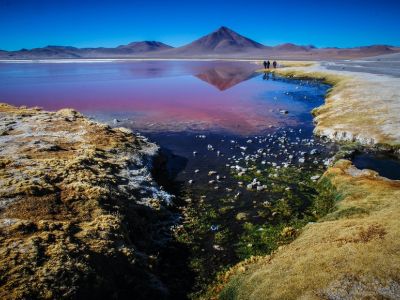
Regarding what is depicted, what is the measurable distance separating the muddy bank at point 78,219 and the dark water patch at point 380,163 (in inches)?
529

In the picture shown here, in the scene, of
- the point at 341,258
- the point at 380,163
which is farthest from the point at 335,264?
the point at 380,163

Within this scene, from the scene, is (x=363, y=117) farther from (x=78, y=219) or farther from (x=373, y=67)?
(x=373, y=67)

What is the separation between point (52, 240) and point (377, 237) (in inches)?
386

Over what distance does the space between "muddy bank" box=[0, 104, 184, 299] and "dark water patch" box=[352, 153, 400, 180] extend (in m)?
13.4

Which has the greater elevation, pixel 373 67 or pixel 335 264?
pixel 373 67

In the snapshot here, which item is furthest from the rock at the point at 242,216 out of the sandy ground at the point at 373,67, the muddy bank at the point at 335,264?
the sandy ground at the point at 373,67

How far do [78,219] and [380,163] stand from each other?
1954 centimetres

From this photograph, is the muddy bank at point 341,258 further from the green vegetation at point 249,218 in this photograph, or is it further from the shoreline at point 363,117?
the shoreline at point 363,117

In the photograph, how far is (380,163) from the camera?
2319 centimetres

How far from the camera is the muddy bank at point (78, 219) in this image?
9648 mm

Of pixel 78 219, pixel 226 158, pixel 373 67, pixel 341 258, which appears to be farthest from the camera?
pixel 373 67

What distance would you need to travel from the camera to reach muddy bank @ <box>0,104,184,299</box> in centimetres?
965

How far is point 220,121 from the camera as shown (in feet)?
121

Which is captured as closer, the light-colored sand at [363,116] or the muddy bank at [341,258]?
the muddy bank at [341,258]
